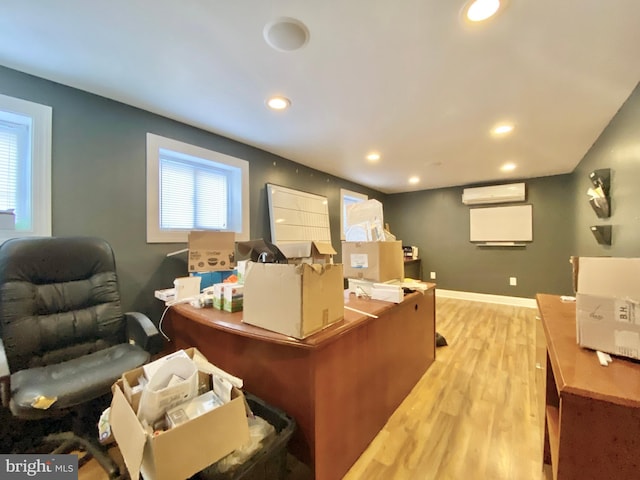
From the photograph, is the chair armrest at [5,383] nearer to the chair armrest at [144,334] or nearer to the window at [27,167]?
the chair armrest at [144,334]

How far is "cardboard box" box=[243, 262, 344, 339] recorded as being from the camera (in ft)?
3.44

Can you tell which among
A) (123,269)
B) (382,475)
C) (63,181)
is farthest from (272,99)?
(382,475)

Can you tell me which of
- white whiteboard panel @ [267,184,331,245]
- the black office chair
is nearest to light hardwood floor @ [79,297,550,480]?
the black office chair

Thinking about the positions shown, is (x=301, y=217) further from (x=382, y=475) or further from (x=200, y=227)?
(x=382, y=475)

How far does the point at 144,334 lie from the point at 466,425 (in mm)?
2085

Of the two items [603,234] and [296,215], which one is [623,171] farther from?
[296,215]

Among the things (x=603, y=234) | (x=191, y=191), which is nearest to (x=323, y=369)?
(x=191, y=191)

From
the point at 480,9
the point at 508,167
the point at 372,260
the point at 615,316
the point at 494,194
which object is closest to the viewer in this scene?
the point at 615,316

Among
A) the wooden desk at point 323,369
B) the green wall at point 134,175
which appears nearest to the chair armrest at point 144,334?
the wooden desk at point 323,369

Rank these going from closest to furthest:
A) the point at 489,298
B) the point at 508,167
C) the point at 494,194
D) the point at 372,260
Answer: the point at 372,260
the point at 508,167
the point at 494,194
the point at 489,298

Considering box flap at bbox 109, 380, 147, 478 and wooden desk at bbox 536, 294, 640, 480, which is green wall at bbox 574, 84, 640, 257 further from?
box flap at bbox 109, 380, 147, 478

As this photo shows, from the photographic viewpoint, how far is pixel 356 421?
1.38 meters

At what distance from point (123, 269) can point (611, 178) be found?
418 centimetres

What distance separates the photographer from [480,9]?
45.9 inches
